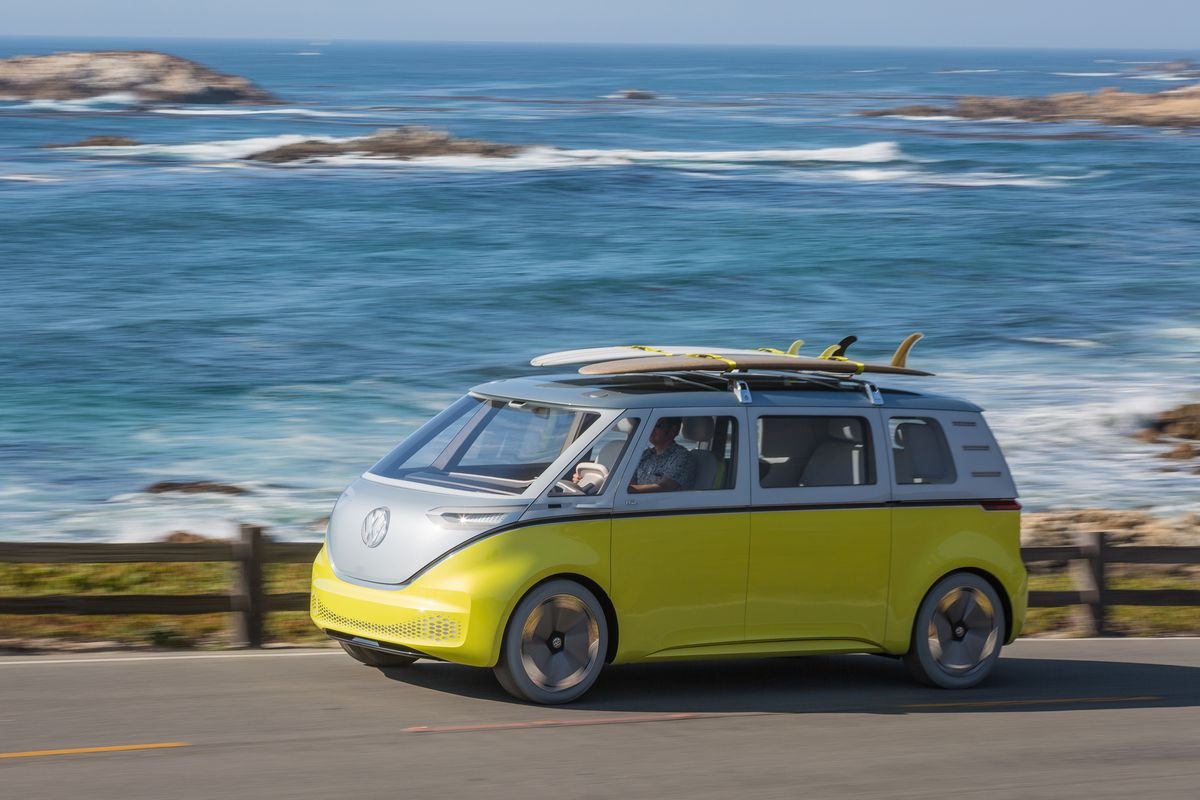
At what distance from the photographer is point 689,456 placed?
29.3 ft

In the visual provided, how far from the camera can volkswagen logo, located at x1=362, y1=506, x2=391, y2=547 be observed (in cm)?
861

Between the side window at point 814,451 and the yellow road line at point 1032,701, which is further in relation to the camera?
the yellow road line at point 1032,701

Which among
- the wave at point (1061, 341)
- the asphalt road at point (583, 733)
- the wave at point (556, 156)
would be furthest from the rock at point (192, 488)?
the wave at point (556, 156)

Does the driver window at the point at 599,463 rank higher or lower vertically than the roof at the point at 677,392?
lower

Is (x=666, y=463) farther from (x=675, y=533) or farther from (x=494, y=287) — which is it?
(x=494, y=287)

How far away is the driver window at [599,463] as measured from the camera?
863cm

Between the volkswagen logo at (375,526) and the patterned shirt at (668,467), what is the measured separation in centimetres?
134

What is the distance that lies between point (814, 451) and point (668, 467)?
959mm

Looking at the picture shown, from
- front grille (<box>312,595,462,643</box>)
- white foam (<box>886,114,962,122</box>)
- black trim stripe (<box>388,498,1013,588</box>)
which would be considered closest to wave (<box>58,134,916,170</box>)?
white foam (<box>886,114,962,122</box>)

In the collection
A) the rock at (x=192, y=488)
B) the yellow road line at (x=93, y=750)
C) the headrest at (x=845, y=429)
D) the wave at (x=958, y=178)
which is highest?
the headrest at (x=845, y=429)

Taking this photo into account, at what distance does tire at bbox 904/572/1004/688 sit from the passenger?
5.79ft

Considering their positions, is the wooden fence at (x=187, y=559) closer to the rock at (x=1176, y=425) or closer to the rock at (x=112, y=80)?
the rock at (x=1176, y=425)

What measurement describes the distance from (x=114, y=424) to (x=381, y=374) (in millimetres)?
5957

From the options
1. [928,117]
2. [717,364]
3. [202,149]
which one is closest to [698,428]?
[717,364]
